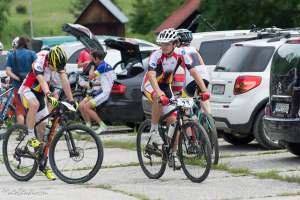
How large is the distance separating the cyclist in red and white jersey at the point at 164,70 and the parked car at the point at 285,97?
1068mm

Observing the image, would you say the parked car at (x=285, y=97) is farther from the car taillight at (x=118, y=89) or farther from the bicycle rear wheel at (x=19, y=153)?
the car taillight at (x=118, y=89)

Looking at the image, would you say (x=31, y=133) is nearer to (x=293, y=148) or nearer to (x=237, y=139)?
(x=293, y=148)

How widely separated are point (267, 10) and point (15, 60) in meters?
30.4

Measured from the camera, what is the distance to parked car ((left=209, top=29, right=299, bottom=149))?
14.8m

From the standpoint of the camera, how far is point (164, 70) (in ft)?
40.3

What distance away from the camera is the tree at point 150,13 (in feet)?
244

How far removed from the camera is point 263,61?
14875 millimetres

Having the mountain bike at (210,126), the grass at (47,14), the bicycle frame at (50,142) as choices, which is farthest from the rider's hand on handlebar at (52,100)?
the grass at (47,14)

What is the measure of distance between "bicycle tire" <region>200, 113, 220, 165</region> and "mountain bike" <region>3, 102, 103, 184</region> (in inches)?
62.2

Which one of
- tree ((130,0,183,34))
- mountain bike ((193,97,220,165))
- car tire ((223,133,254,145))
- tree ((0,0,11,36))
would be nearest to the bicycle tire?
mountain bike ((193,97,220,165))

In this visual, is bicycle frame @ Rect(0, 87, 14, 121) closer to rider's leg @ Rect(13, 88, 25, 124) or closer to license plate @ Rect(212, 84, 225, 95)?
rider's leg @ Rect(13, 88, 25, 124)

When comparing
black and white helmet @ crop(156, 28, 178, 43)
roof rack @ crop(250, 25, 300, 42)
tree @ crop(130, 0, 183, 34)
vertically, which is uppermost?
black and white helmet @ crop(156, 28, 178, 43)

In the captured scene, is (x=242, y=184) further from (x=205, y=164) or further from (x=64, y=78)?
(x=64, y=78)

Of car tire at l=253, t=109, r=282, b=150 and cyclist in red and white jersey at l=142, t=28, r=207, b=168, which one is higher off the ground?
cyclist in red and white jersey at l=142, t=28, r=207, b=168
